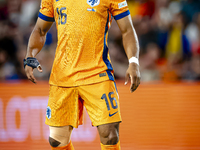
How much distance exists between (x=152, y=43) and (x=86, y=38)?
366 cm

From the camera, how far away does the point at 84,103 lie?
8.66 feet

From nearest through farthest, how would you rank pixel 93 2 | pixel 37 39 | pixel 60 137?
1. pixel 93 2
2. pixel 60 137
3. pixel 37 39

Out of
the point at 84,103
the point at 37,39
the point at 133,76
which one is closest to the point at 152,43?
the point at 37,39

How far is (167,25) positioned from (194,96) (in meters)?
2.17

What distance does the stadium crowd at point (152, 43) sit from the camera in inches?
230

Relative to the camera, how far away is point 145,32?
6082mm

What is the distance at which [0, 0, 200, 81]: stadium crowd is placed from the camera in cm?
583

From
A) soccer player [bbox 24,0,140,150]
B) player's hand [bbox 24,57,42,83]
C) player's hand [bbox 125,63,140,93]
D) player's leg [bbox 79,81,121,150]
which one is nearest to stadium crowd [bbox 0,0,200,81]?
player's hand [bbox 24,57,42,83]

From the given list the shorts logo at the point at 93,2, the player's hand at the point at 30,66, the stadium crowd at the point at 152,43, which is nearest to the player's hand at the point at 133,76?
the shorts logo at the point at 93,2

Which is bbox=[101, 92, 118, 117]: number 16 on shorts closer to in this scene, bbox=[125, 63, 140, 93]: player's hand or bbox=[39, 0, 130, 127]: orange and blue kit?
bbox=[39, 0, 130, 127]: orange and blue kit

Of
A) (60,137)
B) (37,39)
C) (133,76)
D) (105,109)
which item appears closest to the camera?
(133,76)

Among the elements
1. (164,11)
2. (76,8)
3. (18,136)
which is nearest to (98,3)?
(76,8)

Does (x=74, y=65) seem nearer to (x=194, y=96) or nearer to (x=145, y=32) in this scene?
(x=194, y=96)

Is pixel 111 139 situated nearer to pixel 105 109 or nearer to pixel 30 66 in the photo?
pixel 105 109
